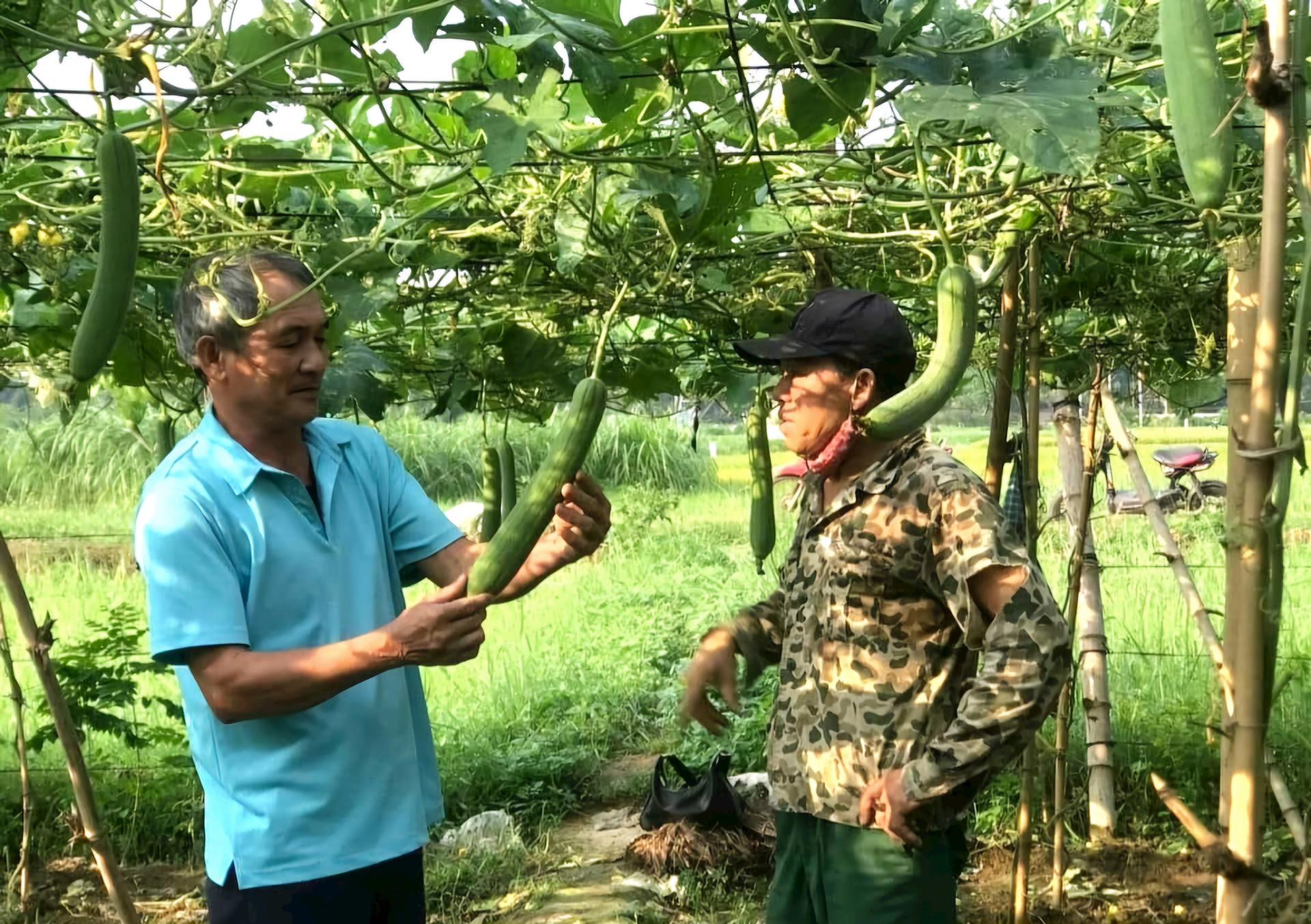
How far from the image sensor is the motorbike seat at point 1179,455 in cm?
837

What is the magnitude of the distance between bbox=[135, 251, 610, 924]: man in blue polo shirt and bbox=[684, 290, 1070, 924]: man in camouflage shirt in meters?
0.39

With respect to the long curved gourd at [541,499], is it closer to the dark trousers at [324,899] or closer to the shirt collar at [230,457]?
the shirt collar at [230,457]

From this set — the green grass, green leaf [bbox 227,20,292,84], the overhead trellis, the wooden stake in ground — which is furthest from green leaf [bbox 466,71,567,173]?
the green grass

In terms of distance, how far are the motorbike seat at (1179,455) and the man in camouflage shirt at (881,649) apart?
21.6ft

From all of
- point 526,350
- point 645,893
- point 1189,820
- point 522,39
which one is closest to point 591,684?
point 645,893

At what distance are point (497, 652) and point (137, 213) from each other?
5266 millimetres

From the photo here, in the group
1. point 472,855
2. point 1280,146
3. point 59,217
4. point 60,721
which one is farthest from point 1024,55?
point 472,855

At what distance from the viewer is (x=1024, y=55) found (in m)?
1.59

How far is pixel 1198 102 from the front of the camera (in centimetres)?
96

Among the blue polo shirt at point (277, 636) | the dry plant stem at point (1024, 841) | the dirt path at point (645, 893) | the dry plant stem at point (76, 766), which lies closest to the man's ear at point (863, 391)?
the blue polo shirt at point (277, 636)

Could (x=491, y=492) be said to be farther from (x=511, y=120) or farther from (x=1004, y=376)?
(x=511, y=120)

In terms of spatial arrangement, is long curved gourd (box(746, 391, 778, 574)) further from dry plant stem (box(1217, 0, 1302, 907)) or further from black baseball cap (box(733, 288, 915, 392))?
dry plant stem (box(1217, 0, 1302, 907))

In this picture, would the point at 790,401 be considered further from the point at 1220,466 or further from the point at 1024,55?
the point at 1220,466

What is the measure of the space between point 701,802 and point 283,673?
8.83ft
